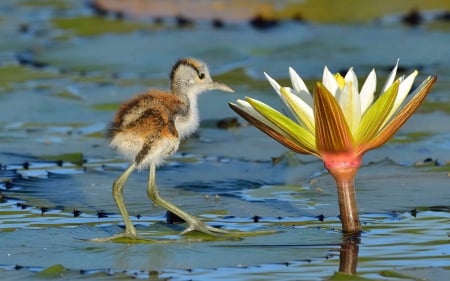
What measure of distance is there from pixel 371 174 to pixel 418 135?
150 centimetres

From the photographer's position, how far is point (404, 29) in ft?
43.4

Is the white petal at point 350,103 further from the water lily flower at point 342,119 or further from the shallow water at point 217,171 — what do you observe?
the shallow water at point 217,171

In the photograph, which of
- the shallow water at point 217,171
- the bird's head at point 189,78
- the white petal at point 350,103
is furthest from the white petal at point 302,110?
the bird's head at point 189,78

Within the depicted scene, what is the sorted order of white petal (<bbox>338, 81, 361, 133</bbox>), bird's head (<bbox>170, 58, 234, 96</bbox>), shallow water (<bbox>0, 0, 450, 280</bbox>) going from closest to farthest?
1. shallow water (<bbox>0, 0, 450, 280</bbox>)
2. white petal (<bbox>338, 81, 361, 133</bbox>)
3. bird's head (<bbox>170, 58, 234, 96</bbox>)

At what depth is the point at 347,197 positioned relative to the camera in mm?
6250

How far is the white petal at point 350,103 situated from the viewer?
19.4 ft

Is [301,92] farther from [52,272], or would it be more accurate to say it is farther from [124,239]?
[52,272]

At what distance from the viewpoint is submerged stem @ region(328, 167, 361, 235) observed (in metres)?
6.17

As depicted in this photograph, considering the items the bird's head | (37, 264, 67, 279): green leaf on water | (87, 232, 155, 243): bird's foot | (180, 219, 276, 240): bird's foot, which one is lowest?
(37, 264, 67, 279): green leaf on water

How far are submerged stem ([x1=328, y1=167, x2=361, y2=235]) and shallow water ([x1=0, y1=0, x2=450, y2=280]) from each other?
0.29 ft

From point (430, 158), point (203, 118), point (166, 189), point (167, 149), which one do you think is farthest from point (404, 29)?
point (167, 149)

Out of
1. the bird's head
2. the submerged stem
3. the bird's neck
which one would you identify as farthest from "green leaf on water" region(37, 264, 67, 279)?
the bird's head

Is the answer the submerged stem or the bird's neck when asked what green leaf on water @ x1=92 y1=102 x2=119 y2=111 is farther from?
the submerged stem

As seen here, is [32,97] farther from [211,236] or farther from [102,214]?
[211,236]
